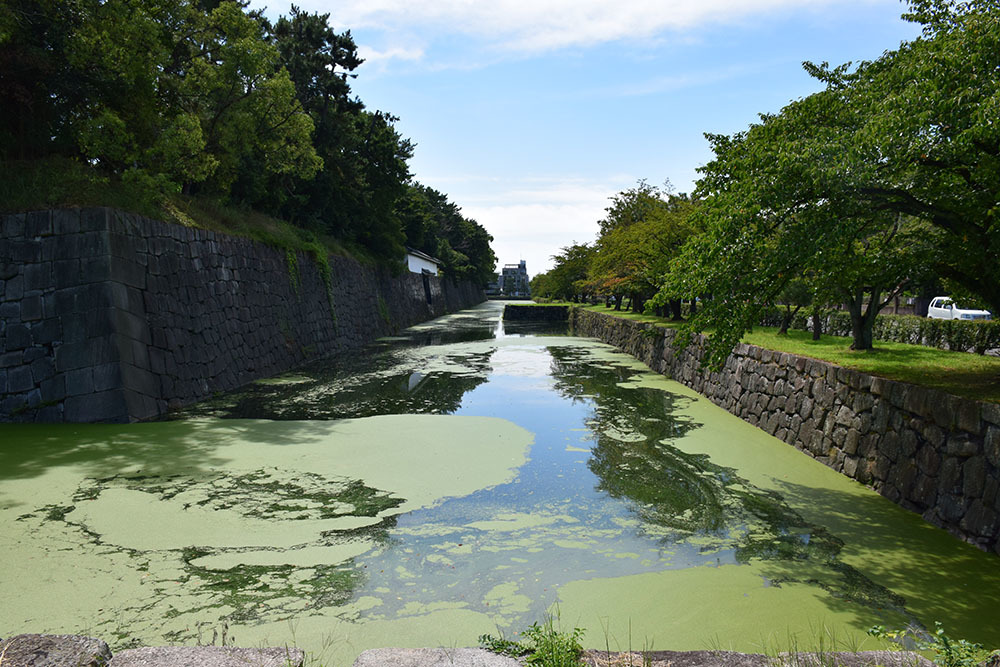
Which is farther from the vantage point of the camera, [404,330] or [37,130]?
[404,330]

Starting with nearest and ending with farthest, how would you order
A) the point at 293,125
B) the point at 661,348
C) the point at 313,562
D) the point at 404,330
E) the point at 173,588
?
the point at 173,588, the point at 313,562, the point at 293,125, the point at 661,348, the point at 404,330

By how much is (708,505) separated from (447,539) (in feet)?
8.08

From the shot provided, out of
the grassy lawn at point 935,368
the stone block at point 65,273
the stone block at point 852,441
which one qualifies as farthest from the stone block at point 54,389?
the grassy lawn at point 935,368

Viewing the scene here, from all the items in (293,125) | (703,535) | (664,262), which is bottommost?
(703,535)

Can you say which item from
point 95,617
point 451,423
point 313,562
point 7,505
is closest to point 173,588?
point 95,617

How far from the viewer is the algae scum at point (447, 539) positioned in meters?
3.09

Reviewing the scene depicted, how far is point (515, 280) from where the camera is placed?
394 ft

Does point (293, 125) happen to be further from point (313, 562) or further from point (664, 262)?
point (313, 562)

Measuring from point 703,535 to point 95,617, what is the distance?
4.05 meters

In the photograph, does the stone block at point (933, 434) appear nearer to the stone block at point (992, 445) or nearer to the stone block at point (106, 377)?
the stone block at point (992, 445)

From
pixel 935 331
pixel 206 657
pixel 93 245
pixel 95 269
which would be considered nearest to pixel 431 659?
pixel 206 657

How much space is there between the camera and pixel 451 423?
802 centimetres

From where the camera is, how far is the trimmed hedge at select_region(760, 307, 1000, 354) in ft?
33.4

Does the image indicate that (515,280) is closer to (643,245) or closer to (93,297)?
(643,245)
